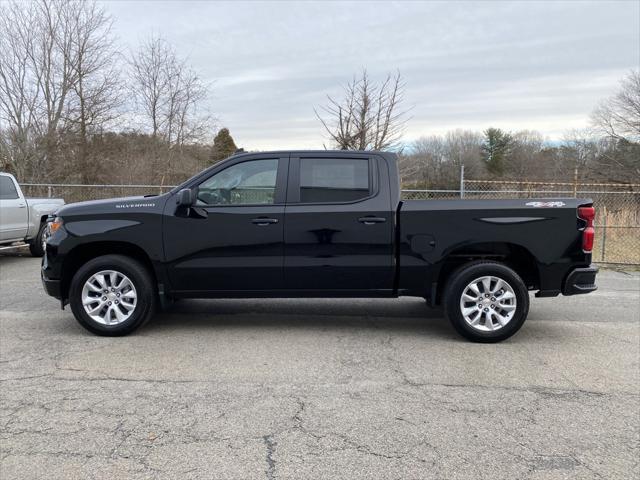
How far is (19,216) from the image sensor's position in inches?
400

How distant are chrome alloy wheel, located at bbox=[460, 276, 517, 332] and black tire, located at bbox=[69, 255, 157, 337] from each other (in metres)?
3.23

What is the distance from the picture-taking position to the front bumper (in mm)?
5137

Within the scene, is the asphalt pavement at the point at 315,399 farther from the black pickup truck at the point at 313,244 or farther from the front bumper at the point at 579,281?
the front bumper at the point at 579,281

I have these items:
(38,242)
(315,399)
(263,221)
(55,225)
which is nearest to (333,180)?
(263,221)

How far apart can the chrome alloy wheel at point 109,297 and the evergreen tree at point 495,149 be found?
53330 millimetres

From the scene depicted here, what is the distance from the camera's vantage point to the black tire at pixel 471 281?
16.6ft

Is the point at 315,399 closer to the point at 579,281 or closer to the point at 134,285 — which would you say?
the point at 134,285

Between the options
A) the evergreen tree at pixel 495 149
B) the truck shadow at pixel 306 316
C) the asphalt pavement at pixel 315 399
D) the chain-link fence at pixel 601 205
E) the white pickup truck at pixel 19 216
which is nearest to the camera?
the asphalt pavement at pixel 315 399

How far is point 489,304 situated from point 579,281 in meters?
0.96

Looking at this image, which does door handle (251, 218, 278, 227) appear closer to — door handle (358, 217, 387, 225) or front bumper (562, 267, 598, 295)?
door handle (358, 217, 387, 225)

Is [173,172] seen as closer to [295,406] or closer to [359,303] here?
[359,303]

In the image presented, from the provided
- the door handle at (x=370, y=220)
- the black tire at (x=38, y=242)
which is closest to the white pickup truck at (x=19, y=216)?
A: the black tire at (x=38, y=242)

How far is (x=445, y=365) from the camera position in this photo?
4500mm

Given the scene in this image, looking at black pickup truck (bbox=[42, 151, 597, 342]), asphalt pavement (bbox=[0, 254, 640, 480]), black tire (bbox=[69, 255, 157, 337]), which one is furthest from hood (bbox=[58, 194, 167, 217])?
asphalt pavement (bbox=[0, 254, 640, 480])
